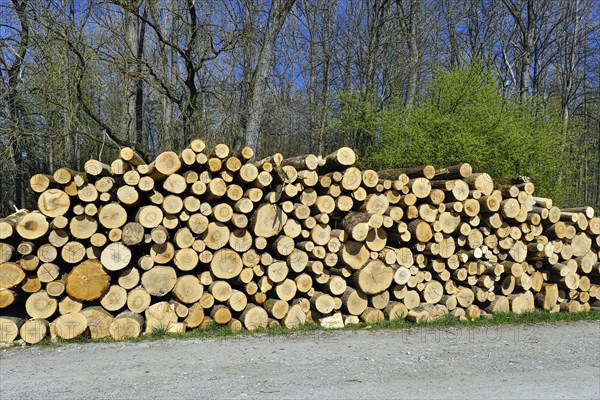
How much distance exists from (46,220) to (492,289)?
6116 millimetres

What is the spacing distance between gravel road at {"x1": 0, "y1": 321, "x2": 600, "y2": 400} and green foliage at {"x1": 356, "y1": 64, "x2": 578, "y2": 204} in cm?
617

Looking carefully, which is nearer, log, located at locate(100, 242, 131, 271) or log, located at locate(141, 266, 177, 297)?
log, located at locate(100, 242, 131, 271)

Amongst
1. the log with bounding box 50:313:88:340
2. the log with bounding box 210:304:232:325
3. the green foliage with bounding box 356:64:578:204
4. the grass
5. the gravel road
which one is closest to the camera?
the gravel road

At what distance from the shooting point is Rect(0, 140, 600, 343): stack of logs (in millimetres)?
5738

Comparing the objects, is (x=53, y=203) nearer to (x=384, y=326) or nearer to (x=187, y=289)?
(x=187, y=289)

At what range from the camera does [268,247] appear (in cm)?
654

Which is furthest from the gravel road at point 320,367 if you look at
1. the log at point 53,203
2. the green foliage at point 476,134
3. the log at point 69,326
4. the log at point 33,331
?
the green foliage at point 476,134

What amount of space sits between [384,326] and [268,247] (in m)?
1.85

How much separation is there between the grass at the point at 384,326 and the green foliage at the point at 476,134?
4868 millimetres

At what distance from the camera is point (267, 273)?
20.7 ft

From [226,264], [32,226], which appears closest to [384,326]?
[226,264]

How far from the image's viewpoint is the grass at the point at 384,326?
5.72 m

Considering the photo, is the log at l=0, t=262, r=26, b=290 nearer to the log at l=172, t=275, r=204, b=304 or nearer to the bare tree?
the log at l=172, t=275, r=204, b=304

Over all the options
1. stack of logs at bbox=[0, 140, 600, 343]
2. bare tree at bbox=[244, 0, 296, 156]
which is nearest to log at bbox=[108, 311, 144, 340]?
stack of logs at bbox=[0, 140, 600, 343]
